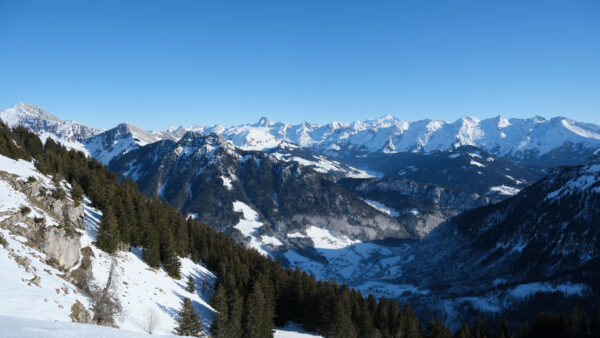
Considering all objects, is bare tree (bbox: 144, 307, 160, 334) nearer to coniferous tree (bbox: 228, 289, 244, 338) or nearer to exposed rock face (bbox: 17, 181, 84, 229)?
coniferous tree (bbox: 228, 289, 244, 338)

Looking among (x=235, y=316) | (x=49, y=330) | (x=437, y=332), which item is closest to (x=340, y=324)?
(x=235, y=316)

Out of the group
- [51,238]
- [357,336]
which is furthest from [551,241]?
[51,238]

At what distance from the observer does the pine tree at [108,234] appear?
5356 centimetres

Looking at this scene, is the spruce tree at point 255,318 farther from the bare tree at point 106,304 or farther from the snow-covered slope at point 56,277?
the bare tree at point 106,304

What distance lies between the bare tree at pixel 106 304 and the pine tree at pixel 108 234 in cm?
852

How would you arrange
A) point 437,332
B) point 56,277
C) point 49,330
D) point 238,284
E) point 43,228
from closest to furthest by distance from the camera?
point 49,330
point 56,277
point 43,228
point 437,332
point 238,284

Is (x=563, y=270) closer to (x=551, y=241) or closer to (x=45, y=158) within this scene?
(x=551, y=241)

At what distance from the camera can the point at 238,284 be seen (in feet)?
245

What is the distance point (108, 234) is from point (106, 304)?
725 inches

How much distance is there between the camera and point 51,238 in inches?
1646

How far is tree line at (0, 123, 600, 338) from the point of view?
6122cm

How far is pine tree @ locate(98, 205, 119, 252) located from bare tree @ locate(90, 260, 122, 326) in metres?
8.52

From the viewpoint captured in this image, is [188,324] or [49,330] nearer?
[49,330]

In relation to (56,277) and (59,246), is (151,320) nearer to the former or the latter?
(56,277)
